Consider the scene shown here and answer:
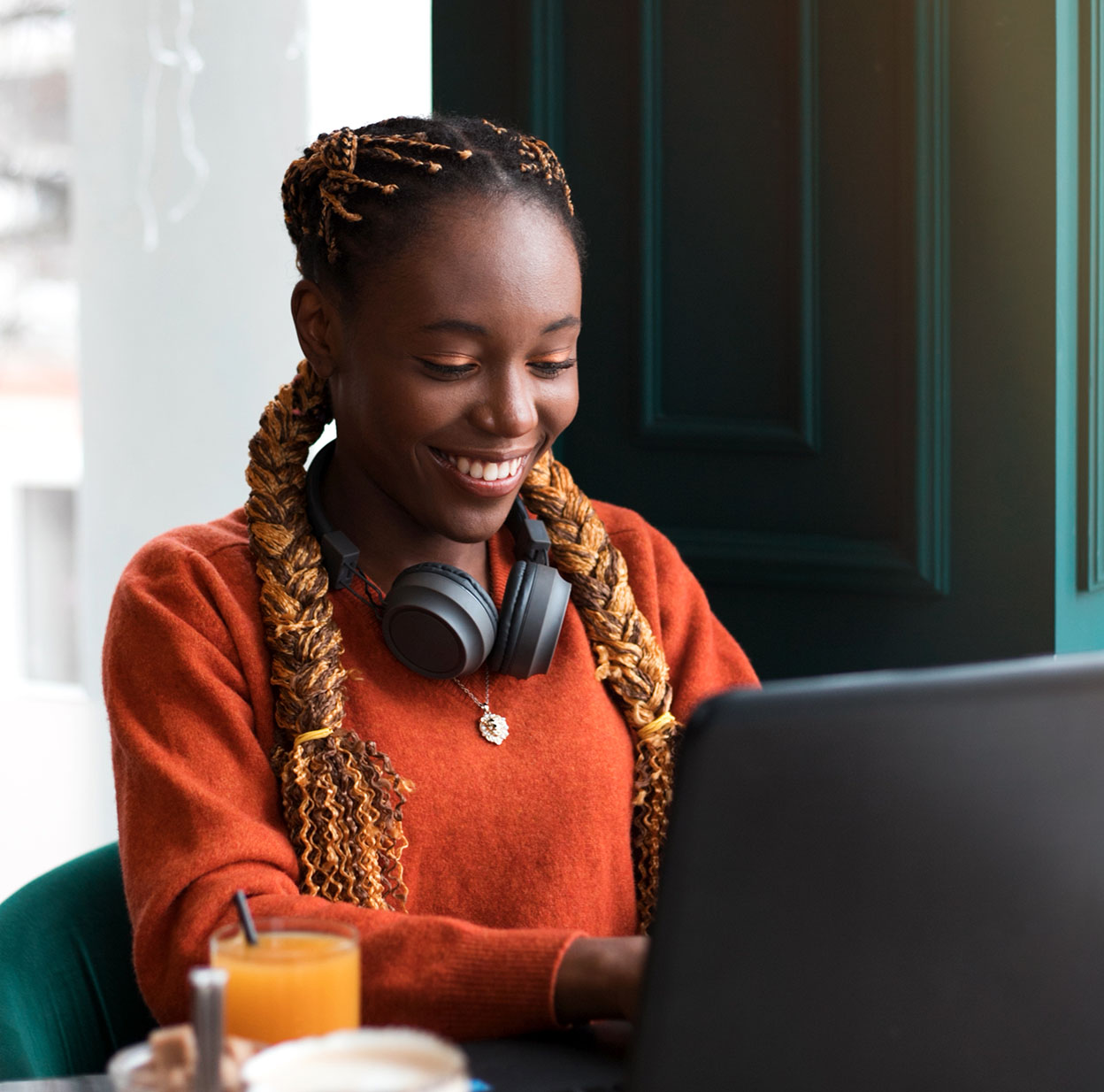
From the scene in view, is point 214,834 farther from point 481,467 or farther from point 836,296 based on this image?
point 836,296

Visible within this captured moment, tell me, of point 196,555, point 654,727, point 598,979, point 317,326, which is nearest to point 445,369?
point 317,326

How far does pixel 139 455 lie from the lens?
2564 millimetres

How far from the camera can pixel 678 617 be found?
153 cm

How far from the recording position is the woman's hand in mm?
922

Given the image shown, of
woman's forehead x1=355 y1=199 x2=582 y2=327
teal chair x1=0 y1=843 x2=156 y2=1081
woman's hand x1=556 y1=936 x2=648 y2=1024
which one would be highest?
woman's forehead x1=355 y1=199 x2=582 y2=327

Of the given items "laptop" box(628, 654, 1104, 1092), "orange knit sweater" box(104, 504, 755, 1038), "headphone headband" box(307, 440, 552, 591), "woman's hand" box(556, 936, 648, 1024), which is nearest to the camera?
"laptop" box(628, 654, 1104, 1092)

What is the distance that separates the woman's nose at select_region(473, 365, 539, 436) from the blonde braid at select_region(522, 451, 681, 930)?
22 cm

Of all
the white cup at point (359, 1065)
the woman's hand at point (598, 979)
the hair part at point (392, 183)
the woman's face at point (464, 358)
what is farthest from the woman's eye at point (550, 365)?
the white cup at point (359, 1065)

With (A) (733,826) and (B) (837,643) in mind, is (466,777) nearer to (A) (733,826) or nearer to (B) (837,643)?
(B) (837,643)

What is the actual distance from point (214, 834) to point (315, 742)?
0.46 ft

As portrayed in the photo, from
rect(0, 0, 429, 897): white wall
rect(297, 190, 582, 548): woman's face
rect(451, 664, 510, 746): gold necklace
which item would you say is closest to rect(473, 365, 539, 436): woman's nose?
rect(297, 190, 582, 548): woman's face

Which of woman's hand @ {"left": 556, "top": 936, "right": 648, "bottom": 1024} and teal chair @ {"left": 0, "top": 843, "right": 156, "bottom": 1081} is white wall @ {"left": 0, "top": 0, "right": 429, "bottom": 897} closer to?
teal chair @ {"left": 0, "top": 843, "right": 156, "bottom": 1081}

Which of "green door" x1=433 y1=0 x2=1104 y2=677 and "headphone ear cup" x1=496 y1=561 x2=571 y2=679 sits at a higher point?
"green door" x1=433 y1=0 x2=1104 y2=677

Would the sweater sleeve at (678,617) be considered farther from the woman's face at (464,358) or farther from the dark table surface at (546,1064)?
the dark table surface at (546,1064)
